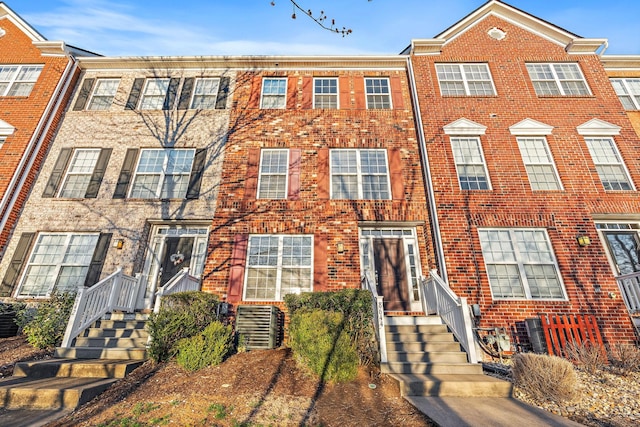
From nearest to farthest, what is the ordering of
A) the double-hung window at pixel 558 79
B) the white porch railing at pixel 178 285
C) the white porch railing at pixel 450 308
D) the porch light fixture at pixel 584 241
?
the white porch railing at pixel 450 308
the white porch railing at pixel 178 285
the porch light fixture at pixel 584 241
the double-hung window at pixel 558 79

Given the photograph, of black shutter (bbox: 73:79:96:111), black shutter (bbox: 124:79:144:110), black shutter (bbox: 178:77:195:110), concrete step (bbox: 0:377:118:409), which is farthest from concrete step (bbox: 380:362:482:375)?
black shutter (bbox: 73:79:96:111)

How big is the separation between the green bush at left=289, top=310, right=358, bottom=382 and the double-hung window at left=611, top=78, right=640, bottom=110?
50.6 feet

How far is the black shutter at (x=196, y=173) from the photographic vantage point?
10.3m

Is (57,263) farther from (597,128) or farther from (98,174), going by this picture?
(597,128)

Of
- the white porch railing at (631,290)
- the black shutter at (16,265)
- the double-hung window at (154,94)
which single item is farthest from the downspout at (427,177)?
the black shutter at (16,265)

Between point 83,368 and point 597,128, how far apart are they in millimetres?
16137

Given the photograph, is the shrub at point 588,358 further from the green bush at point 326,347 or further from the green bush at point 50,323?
the green bush at point 50,323

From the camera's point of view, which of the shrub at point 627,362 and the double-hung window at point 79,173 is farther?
the double-hung window at point 79,173

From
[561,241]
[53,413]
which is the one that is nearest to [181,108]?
[53,413]

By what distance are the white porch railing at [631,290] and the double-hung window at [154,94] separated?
1664cm

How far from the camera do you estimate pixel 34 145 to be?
1061 cm

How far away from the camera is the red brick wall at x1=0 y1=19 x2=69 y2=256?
9.95 meters

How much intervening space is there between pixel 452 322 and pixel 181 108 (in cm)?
1222

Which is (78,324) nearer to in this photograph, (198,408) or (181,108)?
(198,408)
